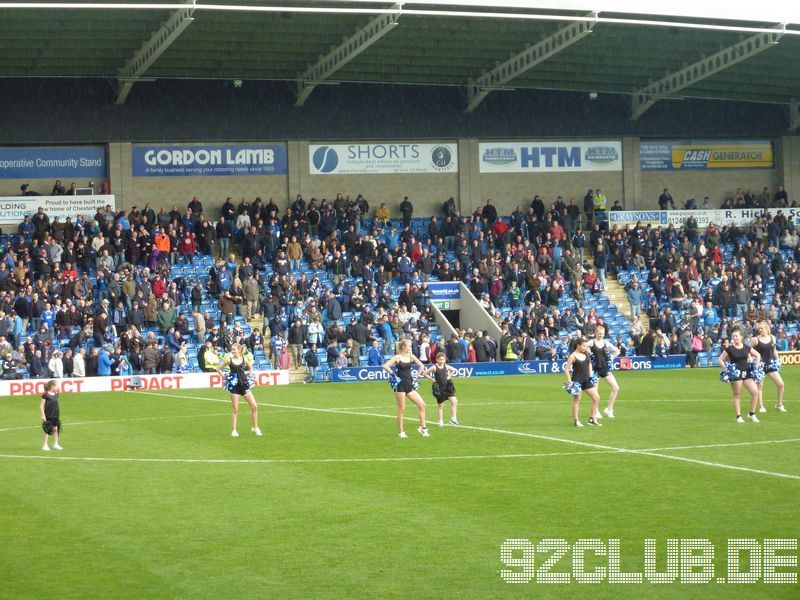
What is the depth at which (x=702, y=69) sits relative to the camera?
5200 cm

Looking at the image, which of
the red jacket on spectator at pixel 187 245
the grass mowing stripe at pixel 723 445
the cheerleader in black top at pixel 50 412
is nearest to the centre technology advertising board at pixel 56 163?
the red jacket on spectator at pixel 187 245

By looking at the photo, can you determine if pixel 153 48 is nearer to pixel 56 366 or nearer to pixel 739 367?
pixel 56 366

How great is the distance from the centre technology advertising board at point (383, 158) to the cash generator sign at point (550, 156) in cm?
199

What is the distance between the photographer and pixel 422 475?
59.9 ft

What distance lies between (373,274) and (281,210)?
27.3 ft

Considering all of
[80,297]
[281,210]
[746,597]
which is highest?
[281,210]

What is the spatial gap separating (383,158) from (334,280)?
1004 cm

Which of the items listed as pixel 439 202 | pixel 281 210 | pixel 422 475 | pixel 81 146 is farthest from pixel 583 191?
pixel 422 475

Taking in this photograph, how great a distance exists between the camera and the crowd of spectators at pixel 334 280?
1662 inches

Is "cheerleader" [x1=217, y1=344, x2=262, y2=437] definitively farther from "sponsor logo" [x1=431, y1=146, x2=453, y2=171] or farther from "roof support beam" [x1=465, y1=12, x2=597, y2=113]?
"sponsor logo" [x1=431, y1=146, x2=453, y2=171]

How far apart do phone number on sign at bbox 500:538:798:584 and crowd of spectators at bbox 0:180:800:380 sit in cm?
2922

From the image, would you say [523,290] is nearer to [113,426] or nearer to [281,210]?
→ [281,210]

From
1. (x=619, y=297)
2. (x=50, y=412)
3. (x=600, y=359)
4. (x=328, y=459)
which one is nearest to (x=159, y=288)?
(x=619, y=297)

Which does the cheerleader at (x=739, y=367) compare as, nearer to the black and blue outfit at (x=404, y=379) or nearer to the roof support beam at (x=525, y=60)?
the black and blue outfit at (x=404, y=379)
